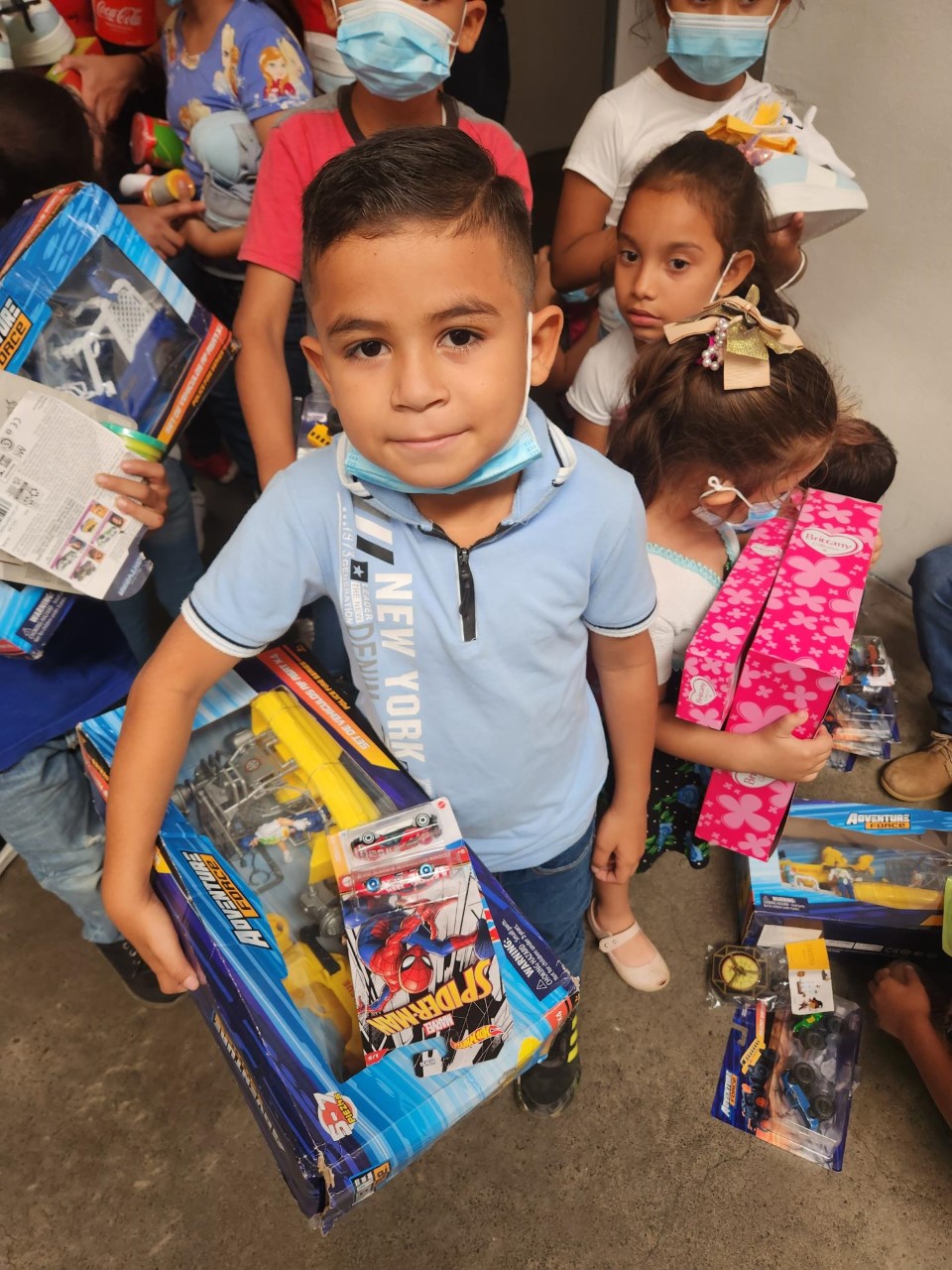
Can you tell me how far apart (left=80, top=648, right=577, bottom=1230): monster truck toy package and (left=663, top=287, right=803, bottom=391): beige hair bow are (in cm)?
83

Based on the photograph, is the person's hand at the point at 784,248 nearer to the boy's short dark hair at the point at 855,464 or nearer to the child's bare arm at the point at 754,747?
the boy's short dark hair at the point at 855,464

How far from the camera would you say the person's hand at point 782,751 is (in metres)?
1.33

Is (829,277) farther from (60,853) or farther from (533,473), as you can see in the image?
(60,853)

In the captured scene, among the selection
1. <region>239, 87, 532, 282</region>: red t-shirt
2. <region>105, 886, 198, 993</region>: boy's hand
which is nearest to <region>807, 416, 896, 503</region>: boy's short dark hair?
<region>239, 87, 532, 282</region>: red t-shirt

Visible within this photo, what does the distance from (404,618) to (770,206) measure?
4.05 ft

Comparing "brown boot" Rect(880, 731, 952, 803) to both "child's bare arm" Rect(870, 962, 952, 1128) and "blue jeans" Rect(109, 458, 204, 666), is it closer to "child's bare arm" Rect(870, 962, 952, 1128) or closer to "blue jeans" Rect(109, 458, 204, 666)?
"child's bare arm" Rect(870, 962, 952, 1128)

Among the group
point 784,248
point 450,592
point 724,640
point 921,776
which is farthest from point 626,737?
point 921,776

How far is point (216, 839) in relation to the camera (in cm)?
99

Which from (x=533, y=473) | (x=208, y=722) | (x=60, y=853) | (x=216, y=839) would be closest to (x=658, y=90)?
(x=533, y=473)

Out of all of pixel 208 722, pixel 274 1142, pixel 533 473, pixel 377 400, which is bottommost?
pixel 274 1142

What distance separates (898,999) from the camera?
163cm

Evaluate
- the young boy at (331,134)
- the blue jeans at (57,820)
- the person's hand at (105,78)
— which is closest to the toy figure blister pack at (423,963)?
the blue jeans at (57,820)

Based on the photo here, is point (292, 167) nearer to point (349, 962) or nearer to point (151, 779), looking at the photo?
point (151, 779)

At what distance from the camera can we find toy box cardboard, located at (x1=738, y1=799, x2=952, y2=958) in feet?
5.56
